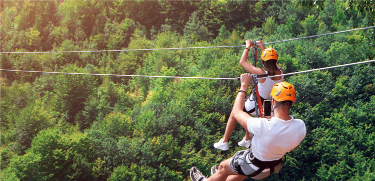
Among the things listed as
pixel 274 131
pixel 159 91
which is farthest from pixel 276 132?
pixel 159 91

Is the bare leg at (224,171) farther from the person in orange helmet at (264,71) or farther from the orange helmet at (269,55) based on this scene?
the orange helmet at (269,55)

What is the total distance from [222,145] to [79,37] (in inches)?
2464

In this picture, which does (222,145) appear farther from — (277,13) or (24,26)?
(24,26)

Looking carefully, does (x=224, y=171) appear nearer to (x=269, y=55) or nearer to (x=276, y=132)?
(x=276, y=132)

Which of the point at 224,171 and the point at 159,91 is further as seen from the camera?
the point at 159,91

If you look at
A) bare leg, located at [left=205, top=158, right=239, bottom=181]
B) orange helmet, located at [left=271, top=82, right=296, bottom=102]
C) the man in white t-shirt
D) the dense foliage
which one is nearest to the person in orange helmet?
bare leg, located at [left=205, top=158, right=239, bottom=181]

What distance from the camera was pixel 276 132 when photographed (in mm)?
3297

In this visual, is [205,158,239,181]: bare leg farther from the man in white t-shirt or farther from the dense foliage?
the dense foliage

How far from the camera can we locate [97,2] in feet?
219

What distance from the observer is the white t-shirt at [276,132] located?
3293mm

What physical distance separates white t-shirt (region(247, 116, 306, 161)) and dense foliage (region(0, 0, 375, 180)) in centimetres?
593

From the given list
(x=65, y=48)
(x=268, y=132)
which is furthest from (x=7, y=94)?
(x=268, y=132)

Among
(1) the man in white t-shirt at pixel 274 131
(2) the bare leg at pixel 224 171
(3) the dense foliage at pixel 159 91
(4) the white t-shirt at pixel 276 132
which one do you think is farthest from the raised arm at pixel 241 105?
(3) the dense foliage at pixel 159 91

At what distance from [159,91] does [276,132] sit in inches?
1482
